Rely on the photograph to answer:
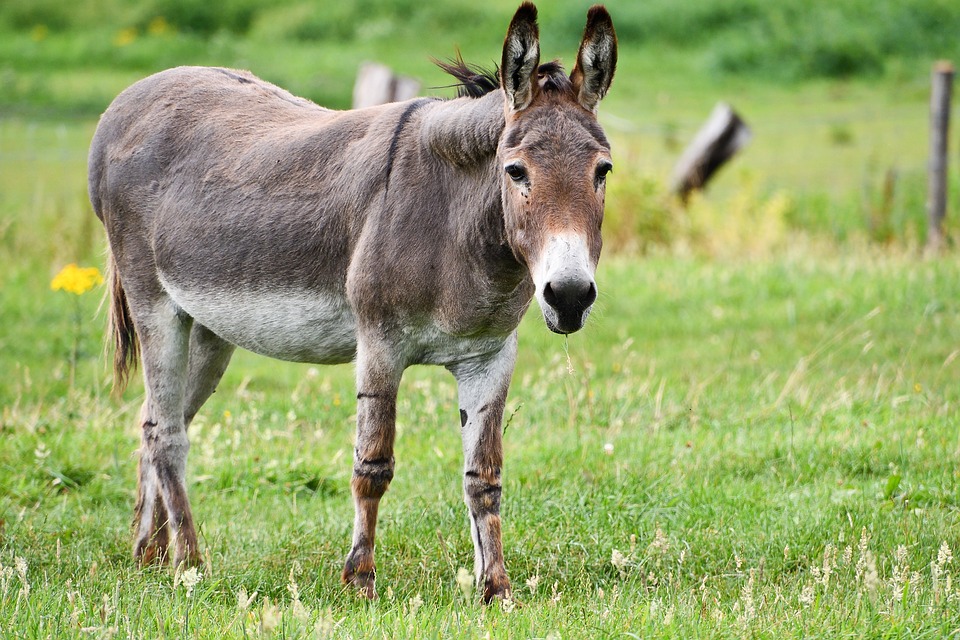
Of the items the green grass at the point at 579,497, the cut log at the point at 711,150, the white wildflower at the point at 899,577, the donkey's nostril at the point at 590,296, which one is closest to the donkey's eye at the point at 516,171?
the donkey's nostril at the point at 590,296

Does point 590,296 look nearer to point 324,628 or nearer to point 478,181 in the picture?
point 478,181

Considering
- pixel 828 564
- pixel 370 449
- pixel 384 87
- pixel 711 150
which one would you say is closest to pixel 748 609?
pixel 828 564

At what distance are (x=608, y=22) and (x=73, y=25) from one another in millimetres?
23764

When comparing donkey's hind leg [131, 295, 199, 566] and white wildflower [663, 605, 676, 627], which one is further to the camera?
donkey's hind leg [131, 295, 199, 566]

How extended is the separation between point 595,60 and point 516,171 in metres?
0.48

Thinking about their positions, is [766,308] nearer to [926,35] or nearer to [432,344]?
[432,344]

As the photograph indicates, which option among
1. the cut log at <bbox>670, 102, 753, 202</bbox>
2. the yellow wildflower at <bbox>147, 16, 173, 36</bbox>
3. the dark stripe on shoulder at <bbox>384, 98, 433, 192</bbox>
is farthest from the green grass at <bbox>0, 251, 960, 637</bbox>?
the yellow wildflower at <bbox>147, 16, 173, 36</bbox>

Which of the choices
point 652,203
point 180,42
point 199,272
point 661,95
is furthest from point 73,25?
point 199,272

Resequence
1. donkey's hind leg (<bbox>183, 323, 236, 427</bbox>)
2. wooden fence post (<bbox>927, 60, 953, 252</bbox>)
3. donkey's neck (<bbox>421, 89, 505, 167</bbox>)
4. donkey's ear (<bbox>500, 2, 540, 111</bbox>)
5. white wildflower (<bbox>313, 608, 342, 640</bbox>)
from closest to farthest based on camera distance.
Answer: white wildflower (<bbox>313, 608, 342, 640</bbox>) < donkey's ear (<bbox>500, 2, 540, 111</bbox>) < donkey's neck (<bbox>421, 89, 505, 167</bbox>) < donkey's hind leg (<bbox>183, 323, 236, 427</bbox>) < wooden fence post (<bbox>927, 60, 953, 252</bbox>)

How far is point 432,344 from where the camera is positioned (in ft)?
13.6

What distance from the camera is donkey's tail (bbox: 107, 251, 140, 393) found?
5.30 metres

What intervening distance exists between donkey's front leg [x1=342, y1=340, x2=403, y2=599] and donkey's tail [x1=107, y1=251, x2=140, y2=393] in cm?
170

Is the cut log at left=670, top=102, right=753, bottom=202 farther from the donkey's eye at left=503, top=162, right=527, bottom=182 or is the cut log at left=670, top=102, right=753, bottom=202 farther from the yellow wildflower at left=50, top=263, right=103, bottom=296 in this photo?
the donkey's eye at left=503, top=162, right=527, bottom=182

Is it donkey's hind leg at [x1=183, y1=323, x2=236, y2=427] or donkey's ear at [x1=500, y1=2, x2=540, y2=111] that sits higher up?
donkey's ear at [x1=500, y1=2, x2=540, y2=111]
